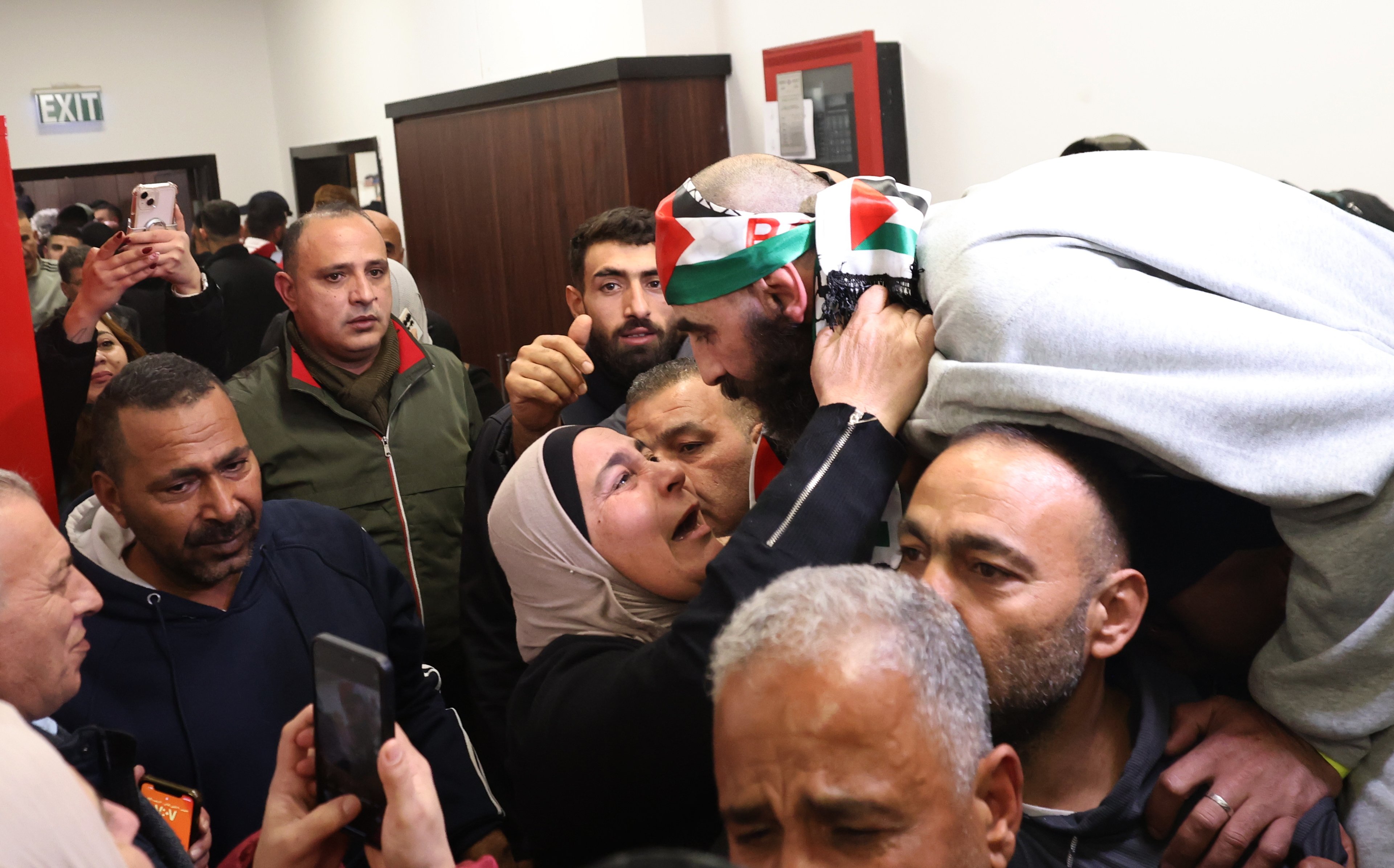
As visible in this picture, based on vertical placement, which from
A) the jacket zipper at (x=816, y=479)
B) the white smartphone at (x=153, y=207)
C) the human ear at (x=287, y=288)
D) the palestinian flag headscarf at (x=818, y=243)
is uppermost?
the white smartphone at (x=153, y=207)

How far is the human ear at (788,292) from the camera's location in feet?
5.44

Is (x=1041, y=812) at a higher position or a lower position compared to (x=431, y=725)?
higher

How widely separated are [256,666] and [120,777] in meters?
0.52

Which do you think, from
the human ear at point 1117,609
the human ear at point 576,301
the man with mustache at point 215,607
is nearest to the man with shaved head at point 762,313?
the human ear at point 1117,609

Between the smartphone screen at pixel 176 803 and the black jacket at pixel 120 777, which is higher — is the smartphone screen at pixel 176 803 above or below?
below

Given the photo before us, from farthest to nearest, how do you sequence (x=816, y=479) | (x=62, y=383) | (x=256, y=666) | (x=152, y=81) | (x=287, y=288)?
(x=152, y=81), (x=287, y=288), (x=62, y=383), (x=256, y=666), (x=816, y=479)

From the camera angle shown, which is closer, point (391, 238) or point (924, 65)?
point (924, 65)

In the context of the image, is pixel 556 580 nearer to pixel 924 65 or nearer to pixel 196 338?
pixel 196 338

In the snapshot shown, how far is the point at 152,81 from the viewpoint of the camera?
875 centimetres

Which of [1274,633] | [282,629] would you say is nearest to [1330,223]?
[1274,633]

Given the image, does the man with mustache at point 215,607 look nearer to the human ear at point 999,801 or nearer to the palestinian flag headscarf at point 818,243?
the palestinian flag headscarf at point 818,243

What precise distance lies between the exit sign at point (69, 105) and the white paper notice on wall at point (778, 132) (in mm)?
6490

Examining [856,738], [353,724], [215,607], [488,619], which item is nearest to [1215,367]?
[856,738]

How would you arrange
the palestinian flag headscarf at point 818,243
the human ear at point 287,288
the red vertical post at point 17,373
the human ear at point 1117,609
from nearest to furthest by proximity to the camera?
the human ear at point 1117,609 < the palestinian flag headscarf at point 818,243 < the red vertical post at point 17,373 < the human ear at point 287,288
